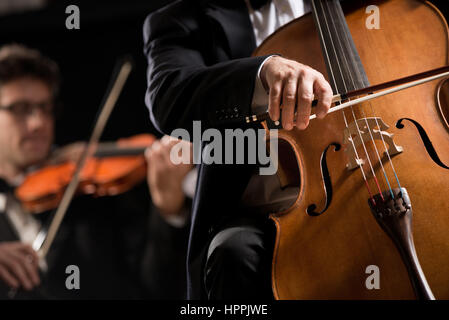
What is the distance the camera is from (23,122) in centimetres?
180

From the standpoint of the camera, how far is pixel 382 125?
57 cm

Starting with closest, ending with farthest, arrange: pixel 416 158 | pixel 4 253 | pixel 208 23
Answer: pixel 416 158 → pixel 208 23 → pixel 4 253

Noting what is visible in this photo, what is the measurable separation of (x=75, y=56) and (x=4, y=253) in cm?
143

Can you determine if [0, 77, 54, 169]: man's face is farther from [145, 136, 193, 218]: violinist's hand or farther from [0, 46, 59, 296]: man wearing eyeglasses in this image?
[145, 136, 193, 218]: violinist's hand

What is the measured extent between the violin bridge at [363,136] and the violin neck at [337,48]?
50mm

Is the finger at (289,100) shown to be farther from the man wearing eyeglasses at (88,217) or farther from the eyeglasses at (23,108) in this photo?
the eyeglasses at (23,108)

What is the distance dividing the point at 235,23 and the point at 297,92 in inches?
10.7

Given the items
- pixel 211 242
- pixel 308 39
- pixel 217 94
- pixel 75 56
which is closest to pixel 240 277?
pixel 211 242

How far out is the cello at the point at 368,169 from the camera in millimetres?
505

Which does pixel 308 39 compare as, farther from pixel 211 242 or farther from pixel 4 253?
pixel 4 253

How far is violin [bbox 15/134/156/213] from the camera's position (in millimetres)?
1764

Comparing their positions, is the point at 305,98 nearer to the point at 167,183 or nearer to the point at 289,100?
the point at 289,100

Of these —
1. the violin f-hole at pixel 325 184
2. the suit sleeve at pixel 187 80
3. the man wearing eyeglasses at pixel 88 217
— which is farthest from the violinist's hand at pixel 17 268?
the violin f-hole at pixel 325 184

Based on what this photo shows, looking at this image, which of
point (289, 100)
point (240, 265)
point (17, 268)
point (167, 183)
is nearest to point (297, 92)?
point (289, 100)
